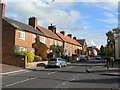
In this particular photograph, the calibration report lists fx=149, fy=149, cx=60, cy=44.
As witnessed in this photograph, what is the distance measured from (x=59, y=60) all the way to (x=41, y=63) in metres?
4.33

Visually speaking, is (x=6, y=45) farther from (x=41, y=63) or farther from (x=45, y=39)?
(x=45, y=39)

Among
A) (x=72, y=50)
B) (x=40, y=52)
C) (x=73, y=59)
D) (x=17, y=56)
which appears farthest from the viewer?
(x=72, y=50)

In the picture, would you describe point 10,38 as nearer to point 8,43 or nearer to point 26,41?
point 8,43

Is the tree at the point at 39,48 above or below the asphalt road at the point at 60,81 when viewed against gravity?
above

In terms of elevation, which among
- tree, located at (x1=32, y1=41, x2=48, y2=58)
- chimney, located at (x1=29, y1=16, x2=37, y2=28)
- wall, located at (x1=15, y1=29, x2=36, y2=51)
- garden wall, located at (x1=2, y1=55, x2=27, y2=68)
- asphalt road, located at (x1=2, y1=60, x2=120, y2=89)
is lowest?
asphalt road, located at (x1=2, y1=60, x2=120, y2=89)

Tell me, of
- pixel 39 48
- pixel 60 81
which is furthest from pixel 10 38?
pixel 60 81

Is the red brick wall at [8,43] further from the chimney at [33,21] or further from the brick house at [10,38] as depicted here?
the chimney at [33,21]

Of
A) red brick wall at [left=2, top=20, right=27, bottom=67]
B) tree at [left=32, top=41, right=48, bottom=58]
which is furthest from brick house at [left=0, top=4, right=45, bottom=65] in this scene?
tree at [left=32, top=41, right=48, bottom=58]

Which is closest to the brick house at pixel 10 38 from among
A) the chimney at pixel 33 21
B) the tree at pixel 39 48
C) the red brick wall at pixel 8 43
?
the red brick wall at pixel 8 43

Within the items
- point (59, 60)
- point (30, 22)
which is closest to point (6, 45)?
point (59, 60)

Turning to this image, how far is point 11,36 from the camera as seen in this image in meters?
25.0

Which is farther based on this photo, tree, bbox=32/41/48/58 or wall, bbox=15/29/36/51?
tree, bbox=32/41/48/58

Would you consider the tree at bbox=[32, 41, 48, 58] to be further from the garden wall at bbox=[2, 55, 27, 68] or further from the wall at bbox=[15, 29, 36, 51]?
the garden wall at bbox=[2, 55, 27, 68]

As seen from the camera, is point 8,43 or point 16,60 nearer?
point 16,60
